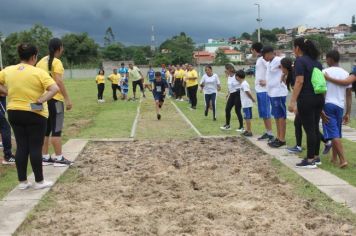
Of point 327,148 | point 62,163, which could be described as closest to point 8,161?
point 62,163

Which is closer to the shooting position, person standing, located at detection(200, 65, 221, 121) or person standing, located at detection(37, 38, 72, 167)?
person standing, located at detection(37, 38, 72, 167)

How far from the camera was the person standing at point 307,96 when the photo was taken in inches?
308

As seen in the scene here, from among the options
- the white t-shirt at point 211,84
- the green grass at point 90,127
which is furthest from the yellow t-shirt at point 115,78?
the white t-shirt at point 211,84

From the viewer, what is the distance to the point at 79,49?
10781 centimetres

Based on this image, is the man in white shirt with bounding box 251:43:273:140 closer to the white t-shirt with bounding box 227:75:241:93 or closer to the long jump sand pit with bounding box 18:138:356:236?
the long jump sand pit with bounding box 18:138:356:236

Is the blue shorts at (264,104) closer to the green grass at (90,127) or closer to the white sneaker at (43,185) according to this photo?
the green grass at (90,127)

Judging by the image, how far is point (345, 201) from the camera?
605 centimetres

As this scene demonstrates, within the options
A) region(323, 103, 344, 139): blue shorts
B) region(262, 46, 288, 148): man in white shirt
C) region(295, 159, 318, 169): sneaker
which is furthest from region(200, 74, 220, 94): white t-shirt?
region(295, 159, 318, 169): sneaker

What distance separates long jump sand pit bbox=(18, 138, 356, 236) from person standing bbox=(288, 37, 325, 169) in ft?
Answer: 2.49

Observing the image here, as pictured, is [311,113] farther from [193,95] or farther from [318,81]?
[193,95]

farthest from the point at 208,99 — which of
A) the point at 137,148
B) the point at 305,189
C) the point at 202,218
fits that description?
the point at 202,218

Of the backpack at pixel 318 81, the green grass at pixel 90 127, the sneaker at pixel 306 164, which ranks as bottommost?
the green grass at pixel 90 127

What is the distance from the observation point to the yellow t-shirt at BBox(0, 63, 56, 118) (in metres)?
6.59

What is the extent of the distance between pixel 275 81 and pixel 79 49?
101 m
